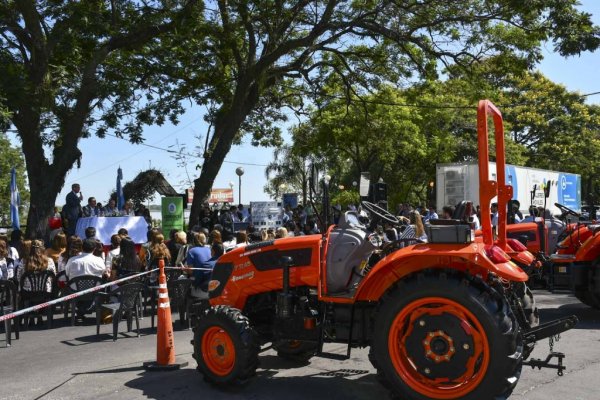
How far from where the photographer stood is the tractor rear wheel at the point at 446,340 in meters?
4.54

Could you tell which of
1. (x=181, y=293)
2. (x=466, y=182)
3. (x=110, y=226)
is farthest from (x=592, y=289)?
(x=466, y=182)

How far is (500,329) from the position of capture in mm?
4535

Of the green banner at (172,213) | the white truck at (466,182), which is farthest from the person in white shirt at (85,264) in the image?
the white truck at (466,182)

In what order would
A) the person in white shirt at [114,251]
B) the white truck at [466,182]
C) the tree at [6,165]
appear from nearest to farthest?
the person in white shirt at [114,251] < the white truck at [466,182] < the tree at [6,165]

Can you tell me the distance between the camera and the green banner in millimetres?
18047

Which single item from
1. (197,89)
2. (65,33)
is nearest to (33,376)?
(65,33)

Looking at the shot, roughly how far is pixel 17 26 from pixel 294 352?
1200cm

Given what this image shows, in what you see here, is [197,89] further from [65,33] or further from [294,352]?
[294,352]

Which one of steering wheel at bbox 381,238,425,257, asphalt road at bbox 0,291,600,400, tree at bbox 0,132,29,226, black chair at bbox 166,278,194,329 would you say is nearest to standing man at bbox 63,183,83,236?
black chair at bbox 166,278,194,329

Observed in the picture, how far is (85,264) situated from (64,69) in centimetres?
722

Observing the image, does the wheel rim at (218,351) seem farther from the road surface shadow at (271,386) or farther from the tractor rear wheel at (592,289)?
the tractor rear wheel at (592,289)

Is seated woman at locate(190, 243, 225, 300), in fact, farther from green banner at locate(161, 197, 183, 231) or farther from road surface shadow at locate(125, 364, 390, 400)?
green banner at locate(161, 197, 183, 231)

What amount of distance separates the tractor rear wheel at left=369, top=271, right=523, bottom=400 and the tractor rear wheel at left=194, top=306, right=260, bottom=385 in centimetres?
115

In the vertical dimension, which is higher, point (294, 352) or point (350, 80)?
point (350, 80)
